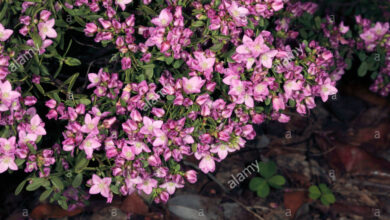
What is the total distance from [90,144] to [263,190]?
160 cm

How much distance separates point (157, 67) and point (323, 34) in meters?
1.41

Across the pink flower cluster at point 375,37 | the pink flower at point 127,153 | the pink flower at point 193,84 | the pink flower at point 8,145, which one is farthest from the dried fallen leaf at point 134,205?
the pink flower cluster at point 375,37

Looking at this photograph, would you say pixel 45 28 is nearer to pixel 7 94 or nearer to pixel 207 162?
pixel 7 94

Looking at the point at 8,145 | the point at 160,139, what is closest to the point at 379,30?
the point at 160,139

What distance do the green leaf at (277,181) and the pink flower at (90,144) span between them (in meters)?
1.64

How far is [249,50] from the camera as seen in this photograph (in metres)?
2.02

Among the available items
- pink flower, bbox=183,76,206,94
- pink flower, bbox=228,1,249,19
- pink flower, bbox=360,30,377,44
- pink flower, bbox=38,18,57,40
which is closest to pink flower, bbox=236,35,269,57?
pink flower, bbox=228,1,249,19

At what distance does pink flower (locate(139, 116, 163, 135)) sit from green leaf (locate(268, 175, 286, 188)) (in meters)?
1.51

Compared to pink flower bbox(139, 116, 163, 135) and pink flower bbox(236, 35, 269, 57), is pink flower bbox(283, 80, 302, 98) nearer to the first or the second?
pink flower bbox(236, 35, 269, 57)

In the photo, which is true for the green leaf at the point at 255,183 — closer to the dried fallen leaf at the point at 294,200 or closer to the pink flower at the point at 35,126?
the dried fallen leaf at the point at 294,200

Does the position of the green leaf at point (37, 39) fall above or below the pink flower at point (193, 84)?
below

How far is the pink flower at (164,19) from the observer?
1.99m

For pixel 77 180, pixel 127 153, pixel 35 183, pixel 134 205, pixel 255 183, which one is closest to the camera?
pixel 127 153

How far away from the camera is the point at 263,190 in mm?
3230
